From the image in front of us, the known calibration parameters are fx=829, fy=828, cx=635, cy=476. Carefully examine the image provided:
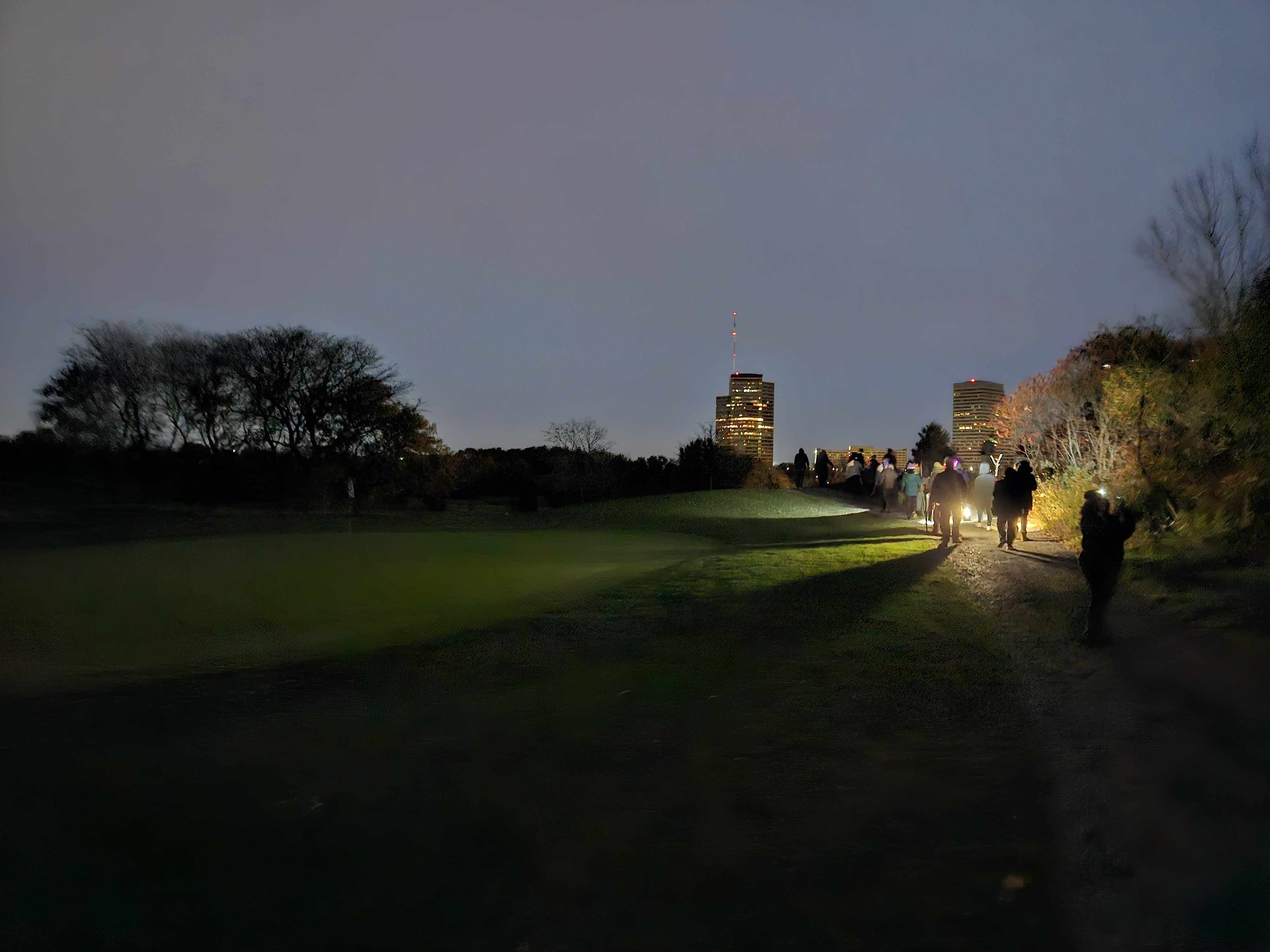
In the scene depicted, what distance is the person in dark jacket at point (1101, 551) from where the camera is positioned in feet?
26.7

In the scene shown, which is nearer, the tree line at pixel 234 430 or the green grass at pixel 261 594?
the green grass at pixel 261 594

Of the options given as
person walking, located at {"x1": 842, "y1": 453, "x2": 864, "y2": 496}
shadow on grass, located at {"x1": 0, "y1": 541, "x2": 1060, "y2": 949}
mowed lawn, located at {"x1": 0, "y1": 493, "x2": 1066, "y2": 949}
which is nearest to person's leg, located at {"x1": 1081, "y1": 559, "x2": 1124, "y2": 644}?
mowed lawn, located at {"x1": 0, "y1": 493, "x2": 1066, "y2": 949}

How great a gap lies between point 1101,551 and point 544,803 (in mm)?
6300

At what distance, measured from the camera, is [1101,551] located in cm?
816

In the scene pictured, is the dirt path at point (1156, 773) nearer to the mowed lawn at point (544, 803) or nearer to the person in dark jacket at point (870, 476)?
the mowed lawn at point (544, 803)

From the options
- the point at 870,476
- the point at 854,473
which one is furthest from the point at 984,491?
the point at 854,473

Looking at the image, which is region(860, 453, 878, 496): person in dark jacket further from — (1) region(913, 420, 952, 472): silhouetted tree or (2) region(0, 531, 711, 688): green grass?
(1) region(913, 420, 952, 472): silhouetted tree

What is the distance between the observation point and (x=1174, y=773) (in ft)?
16.4

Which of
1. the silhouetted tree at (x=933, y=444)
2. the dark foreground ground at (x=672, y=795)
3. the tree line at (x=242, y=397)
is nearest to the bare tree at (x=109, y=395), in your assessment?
the tree line at (x=242, y=397)

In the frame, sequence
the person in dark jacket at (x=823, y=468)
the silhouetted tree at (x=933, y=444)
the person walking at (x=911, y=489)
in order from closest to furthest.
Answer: the person walking at (x=911, y=489)
the person in dark jacket at (x=823, y=468)
the silhouetted tree at (x=933, y=444)

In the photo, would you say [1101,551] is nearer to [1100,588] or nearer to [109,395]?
[1100,588]

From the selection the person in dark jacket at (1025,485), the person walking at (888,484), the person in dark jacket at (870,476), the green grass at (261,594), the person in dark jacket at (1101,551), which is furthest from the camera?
the person in dark jacket at (870,476)

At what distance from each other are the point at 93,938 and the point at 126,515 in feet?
64.8

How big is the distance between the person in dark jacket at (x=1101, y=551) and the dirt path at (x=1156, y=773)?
0.95 feet
